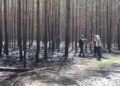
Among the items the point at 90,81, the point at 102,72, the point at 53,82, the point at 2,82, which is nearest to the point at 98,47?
the point at 102,72

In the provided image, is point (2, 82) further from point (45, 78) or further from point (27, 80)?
point (45, 78)

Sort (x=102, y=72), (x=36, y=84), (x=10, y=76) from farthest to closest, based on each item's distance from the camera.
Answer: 1. (x=102, y=72)
2. (x=10, y=76)
3. (x=36, y=84)

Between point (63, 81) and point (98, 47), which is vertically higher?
point (98, 47)

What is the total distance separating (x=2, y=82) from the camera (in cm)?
752

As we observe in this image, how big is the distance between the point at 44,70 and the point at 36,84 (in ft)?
9.84

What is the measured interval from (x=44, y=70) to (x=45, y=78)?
6.57 ft

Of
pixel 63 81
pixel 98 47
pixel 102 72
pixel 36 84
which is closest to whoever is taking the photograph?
pixel 36 84

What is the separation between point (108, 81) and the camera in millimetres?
7965

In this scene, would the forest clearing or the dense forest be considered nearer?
the forest clearing

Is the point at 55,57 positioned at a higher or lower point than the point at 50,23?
lower

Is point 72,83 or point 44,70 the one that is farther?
point 44,70

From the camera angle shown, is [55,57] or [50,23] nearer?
[55,57]

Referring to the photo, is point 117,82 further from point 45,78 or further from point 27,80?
point 27,80

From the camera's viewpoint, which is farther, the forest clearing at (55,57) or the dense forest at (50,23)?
the dense forest at (50,23)
